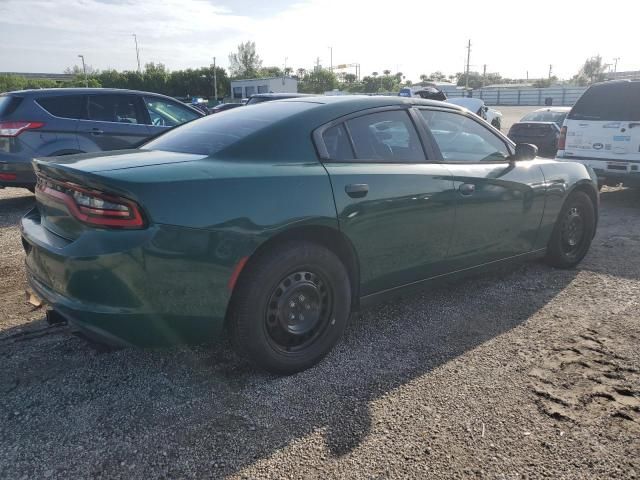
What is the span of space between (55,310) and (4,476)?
0.80 meters

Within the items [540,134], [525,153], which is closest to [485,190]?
[525,153]

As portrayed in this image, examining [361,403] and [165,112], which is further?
[165,112]

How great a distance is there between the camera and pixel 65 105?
7.03 m

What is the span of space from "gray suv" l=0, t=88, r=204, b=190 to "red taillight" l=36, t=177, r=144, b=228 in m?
4.62

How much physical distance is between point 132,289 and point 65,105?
5660 millimetres

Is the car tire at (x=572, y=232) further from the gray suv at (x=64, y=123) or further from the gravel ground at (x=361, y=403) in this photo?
the gray suv at (x=64, y=123)

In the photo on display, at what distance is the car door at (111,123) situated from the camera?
7.11 m

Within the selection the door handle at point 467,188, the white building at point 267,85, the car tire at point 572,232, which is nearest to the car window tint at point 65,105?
the door handle at point 467,188

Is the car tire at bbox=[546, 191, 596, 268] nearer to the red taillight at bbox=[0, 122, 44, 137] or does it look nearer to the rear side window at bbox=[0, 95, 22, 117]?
the red taillight at bbox=[0, 122, 44, 137]

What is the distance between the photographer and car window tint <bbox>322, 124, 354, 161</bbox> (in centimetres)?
309

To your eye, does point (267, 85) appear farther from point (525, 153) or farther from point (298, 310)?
point (298, 310)

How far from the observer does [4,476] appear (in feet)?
7.06

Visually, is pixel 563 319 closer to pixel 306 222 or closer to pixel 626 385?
pixel 626 385

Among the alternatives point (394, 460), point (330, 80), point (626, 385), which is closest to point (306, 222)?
point (394, 460)
